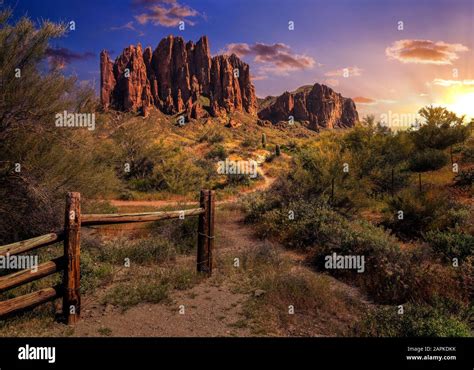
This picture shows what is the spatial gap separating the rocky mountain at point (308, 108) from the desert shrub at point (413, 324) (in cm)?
13080

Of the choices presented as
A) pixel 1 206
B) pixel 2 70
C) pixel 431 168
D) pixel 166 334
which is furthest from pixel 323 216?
pixel 431 168

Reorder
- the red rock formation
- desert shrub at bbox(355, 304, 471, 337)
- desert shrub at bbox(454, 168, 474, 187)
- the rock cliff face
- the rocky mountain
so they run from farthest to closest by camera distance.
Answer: the rocky mountain
the rock cliff face
the red rock formation
desert shrub at bbox(454, 168, 474, 187)
desert shrub at bbox(355, 304, 471, 337)

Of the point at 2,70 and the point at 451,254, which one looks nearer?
the point at 2,70

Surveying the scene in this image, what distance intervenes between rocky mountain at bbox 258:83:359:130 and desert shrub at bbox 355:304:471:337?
131 meters

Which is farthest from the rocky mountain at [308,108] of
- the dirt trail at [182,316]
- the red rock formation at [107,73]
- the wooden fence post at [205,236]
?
the dirt trail at [182,316]

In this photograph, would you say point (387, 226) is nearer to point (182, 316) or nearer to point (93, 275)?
point (182, 316)

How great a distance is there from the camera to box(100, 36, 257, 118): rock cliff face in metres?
113

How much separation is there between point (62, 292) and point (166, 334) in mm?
1737

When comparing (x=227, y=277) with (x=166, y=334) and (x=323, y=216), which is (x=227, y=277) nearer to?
(x=166, y=334)

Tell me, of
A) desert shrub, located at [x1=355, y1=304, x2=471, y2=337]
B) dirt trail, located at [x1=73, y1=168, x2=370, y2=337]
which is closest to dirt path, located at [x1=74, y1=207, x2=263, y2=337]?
dirt trail, located at [x1=73, y1=168, x2=370, y2=337]

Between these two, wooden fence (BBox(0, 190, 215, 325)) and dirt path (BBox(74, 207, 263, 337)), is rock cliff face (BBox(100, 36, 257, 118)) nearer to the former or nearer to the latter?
dirt path (BBox(74, 207, 263, 337))

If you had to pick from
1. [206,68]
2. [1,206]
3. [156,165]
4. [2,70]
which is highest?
[206,68]

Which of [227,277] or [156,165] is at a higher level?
[156,165]

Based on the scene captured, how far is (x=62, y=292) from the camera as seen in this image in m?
4.98
